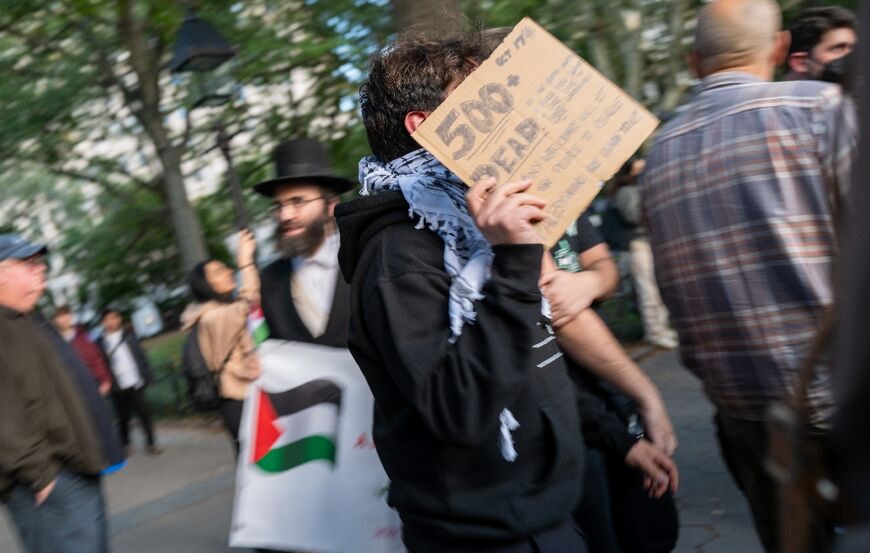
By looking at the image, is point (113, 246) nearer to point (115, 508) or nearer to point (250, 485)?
point (115, 508)

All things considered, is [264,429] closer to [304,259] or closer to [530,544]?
[304,259]

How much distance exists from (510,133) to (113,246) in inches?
601

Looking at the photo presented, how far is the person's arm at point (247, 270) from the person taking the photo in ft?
15.0

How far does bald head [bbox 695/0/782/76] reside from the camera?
2.72 meters

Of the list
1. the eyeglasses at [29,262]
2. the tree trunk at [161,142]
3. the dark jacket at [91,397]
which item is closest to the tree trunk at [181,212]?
the tree trunk at [161,142]

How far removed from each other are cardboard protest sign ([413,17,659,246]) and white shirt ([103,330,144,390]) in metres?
10.3

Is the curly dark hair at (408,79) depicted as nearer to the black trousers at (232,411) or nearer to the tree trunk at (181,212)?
the black trousers at (232,411)

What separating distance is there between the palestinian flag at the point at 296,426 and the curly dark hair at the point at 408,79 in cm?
142

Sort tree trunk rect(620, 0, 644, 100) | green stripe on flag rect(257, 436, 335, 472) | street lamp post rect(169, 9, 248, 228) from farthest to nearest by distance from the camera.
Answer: tree trunk rect(620, 0, 644, 100) < street lamp post rect(169, 9, 248, 228) < green stripe on flag rect(257, 436, 335, 472)

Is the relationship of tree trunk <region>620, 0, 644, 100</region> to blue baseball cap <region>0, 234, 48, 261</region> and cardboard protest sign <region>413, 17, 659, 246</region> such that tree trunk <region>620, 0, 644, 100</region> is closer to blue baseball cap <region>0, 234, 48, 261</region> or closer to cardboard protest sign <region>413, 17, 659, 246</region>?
blue baseball cap <region>0, 234, 48, 261</region>

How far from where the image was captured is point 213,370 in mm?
5238

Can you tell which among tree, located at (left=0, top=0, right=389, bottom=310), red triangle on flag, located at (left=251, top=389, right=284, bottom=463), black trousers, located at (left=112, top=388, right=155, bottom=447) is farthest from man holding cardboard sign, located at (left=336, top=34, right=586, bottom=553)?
black trousers, located at (left=112, top=388, right=155, bottom=447)

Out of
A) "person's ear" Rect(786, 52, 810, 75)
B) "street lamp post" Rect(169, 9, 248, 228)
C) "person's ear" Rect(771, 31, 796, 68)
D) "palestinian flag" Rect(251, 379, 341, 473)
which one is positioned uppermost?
"person's ear" Rect(771, 31, 796, 68)

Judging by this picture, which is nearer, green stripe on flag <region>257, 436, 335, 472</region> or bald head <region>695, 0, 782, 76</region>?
bald head <region>695, 0, 782, 76</region>
